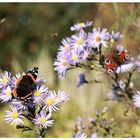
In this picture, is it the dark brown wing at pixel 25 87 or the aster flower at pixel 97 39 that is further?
the aster flower at pixel 97 39

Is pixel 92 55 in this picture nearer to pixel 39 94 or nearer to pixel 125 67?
pixel 125 67

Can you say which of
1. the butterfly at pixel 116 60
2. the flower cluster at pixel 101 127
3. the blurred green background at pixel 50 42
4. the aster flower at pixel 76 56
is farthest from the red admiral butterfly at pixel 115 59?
the blurred green background at pixel 50 42

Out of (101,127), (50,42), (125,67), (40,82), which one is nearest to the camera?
(40,82)

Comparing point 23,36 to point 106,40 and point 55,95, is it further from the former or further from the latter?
point 55,95

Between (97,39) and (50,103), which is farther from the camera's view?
(97,39)

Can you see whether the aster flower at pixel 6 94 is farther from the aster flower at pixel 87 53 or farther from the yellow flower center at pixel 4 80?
the aster flower at pixel 87 53

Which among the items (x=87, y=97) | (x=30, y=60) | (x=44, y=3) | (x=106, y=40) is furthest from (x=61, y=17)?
(x=106, y=40)

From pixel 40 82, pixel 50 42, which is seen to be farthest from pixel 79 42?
pixel 50 42
